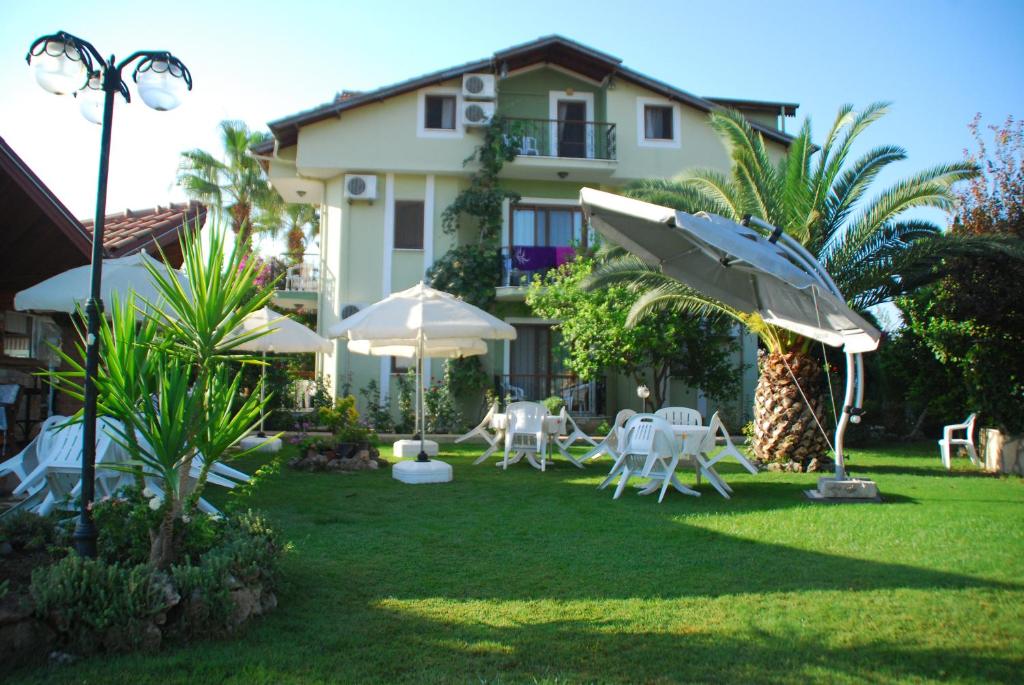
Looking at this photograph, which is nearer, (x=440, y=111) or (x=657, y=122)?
(x=440, y=111)

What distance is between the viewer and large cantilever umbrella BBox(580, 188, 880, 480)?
741 centimetres

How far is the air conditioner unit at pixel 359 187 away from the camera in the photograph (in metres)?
19.3

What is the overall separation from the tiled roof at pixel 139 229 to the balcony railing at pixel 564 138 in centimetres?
807

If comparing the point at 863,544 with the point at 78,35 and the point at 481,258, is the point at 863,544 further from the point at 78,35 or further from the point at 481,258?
the point at 481,258

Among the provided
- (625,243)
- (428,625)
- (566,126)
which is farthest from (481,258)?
(428,625)

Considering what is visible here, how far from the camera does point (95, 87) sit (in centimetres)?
549

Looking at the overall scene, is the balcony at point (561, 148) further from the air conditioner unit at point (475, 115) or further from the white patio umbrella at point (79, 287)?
the white patio umbrella at point (79, 287)

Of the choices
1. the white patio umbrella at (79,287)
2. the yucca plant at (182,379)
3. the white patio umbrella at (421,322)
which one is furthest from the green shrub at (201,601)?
the white patio umbrella at (421,322)

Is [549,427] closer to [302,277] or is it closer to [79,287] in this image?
[79,287]

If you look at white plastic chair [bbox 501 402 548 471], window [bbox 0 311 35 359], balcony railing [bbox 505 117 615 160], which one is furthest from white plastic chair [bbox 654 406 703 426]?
balcony railing [bbox 505 117 615 160]

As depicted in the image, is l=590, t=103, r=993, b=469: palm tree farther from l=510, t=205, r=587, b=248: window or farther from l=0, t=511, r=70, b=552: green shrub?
l=0, t=511, r=70, b=552: green shrub

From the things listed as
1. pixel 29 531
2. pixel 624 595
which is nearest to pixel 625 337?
pixel 624 595

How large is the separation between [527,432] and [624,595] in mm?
6331

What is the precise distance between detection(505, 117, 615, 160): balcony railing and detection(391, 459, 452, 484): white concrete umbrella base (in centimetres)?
1158
